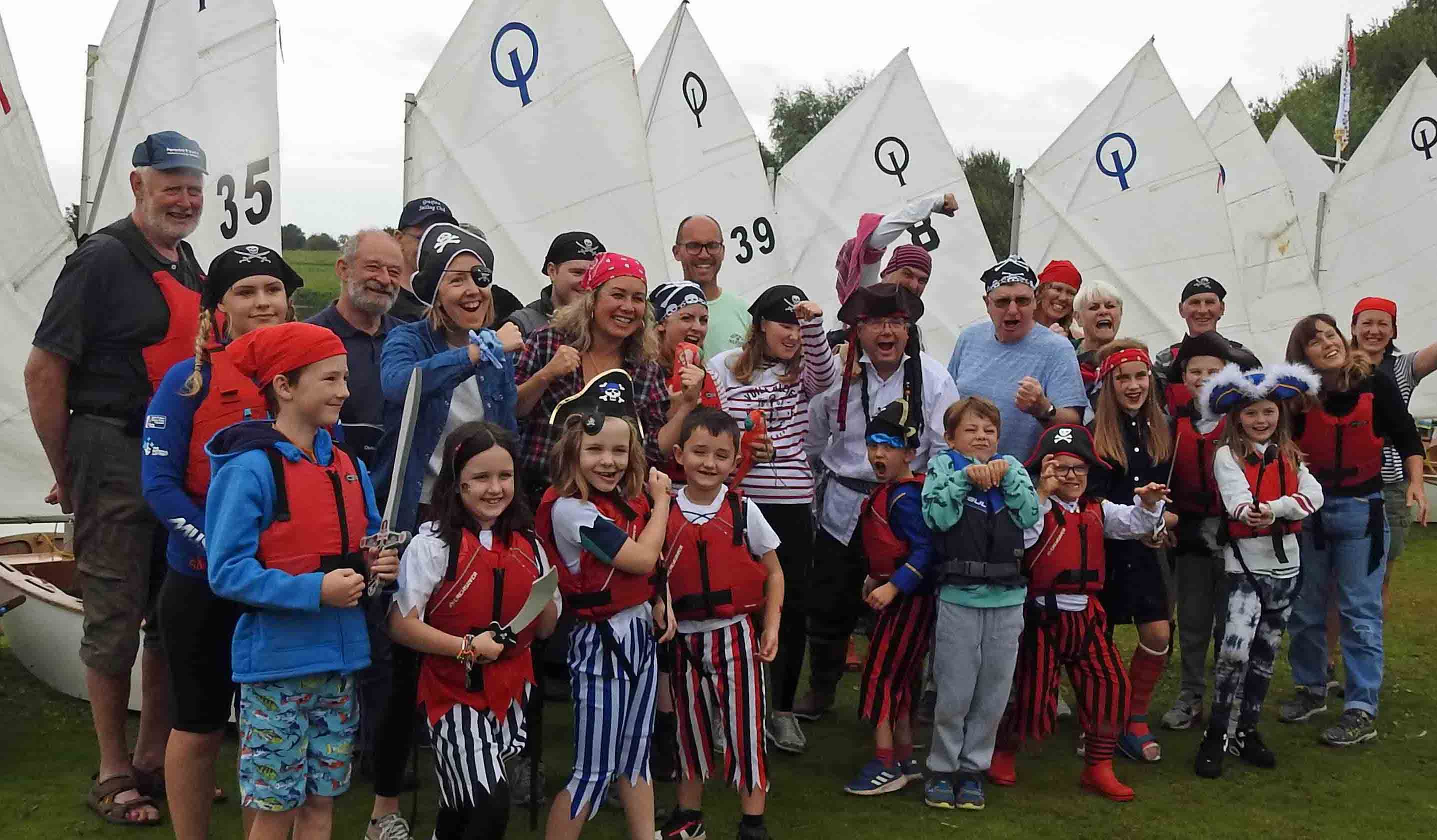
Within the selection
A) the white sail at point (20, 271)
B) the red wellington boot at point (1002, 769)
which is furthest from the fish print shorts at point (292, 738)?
the white sail at point (20, 271)

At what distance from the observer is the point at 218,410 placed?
3.63 m

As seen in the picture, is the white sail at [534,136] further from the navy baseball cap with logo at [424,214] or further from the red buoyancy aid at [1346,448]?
the red buoyancy aid at [1346,448]

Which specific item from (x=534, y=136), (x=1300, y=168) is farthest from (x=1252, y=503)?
(x=1300, y=168)

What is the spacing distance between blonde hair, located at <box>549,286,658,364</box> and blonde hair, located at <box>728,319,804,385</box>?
1.93ft

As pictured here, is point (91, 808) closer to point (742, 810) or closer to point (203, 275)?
point (203, 275)

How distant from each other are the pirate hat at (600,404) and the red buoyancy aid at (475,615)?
50cm

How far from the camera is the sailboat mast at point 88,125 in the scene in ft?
28.3

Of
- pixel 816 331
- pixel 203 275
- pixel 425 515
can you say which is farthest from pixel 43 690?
pixel 816 331

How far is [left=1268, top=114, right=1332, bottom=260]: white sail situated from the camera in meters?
20.9

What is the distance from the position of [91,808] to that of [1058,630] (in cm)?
361

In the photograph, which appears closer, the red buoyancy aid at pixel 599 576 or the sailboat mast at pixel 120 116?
the red buoyancy aid at pixel 599 576

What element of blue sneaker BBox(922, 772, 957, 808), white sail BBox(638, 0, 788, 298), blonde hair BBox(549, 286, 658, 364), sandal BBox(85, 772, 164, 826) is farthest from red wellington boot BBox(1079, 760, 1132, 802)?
white sail BBox(638, 0, 788, 298)

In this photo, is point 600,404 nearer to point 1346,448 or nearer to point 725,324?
point 725,324

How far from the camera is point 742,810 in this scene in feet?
15.0
